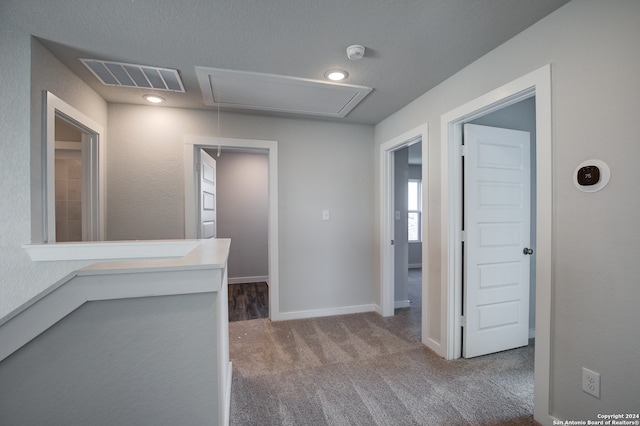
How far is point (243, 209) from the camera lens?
16.2ft

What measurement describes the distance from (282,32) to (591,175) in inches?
72.0

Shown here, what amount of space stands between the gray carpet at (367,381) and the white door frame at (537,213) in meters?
0.25

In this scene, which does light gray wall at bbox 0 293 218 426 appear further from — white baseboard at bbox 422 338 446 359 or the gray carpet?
white baseboard at bbox 422 338 446 359

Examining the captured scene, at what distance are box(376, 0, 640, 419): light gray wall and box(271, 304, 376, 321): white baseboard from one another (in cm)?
210

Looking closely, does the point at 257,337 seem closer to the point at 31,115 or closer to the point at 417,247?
the point at 31,115

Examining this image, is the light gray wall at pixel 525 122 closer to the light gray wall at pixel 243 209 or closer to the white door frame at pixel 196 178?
the white door frame at pixel 196 178

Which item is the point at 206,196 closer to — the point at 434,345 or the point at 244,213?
the point at 244,213

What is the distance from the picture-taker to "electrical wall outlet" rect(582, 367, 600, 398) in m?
1.39

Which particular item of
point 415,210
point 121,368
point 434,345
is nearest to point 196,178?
point 121,368

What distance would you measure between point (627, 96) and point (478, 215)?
4.01ft

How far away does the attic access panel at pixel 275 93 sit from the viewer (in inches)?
89.9

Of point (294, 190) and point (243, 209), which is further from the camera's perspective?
point (243, 209)

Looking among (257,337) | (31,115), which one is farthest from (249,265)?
(31,115)

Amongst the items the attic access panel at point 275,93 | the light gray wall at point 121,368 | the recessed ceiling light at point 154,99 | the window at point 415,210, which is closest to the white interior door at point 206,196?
the recessed ceiling light at point 154,99
